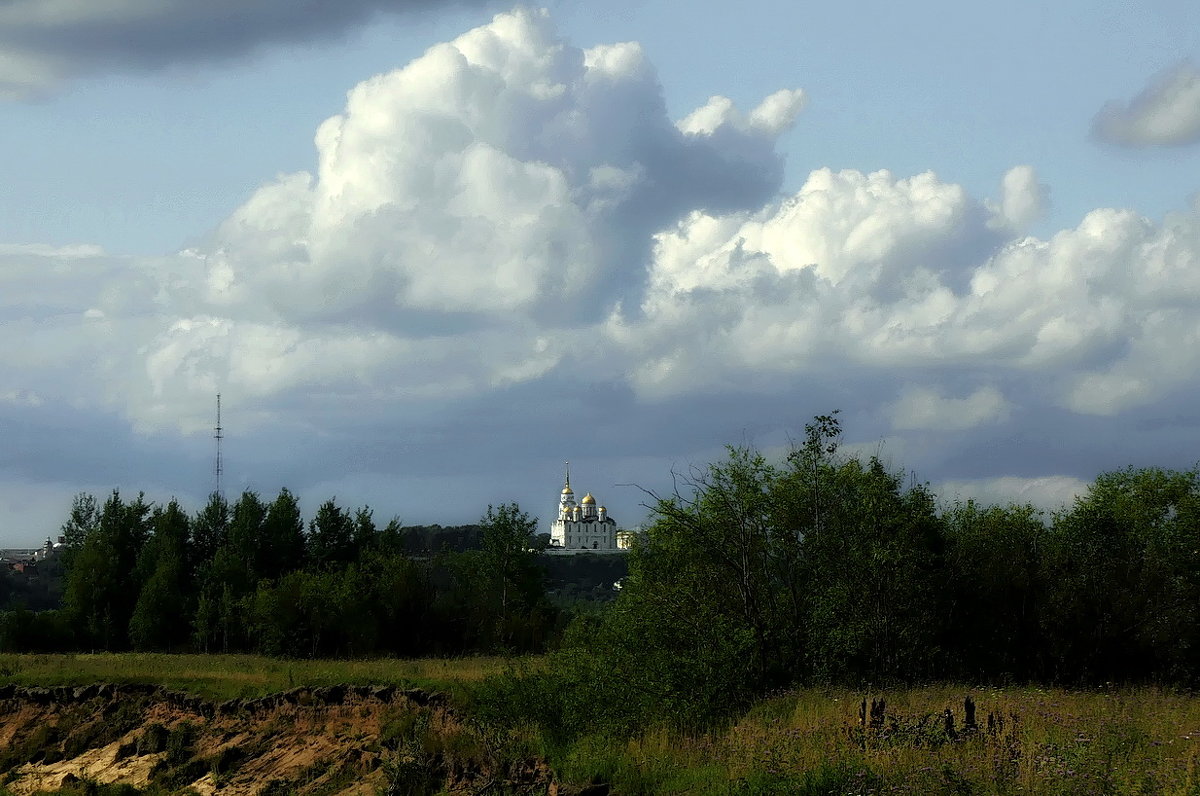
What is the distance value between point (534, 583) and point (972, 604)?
135ft

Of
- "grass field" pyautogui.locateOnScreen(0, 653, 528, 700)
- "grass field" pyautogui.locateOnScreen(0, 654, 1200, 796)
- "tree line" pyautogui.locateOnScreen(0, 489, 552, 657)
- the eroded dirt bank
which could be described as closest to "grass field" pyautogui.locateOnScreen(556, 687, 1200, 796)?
"grass field" pyautogui.locateOnScreen(0, 654, 1200, 796)

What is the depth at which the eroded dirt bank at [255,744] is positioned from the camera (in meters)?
32.8

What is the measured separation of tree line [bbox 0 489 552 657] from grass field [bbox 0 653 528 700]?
486 centimetres

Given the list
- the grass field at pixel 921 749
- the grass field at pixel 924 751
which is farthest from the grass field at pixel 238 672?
the grass field at pixel 924 751

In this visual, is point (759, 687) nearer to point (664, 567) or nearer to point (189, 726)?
point (664, 567)

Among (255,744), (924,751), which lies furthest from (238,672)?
Answer: (924,751)

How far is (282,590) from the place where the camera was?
6181 centimetres

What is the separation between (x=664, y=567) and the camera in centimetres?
3562

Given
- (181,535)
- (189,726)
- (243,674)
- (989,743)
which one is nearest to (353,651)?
(243,674)

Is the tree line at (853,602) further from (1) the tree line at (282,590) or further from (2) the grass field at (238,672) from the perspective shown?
(1) the tree line at (282,590)

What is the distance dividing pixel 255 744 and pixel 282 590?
22216 mm

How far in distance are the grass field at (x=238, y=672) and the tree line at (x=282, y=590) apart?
15.9 ft

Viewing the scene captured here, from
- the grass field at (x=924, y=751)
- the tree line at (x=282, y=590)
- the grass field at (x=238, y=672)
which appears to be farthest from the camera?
the tree line at (x=282, y=590)

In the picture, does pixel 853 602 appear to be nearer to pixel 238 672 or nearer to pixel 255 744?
pixel 255 744
